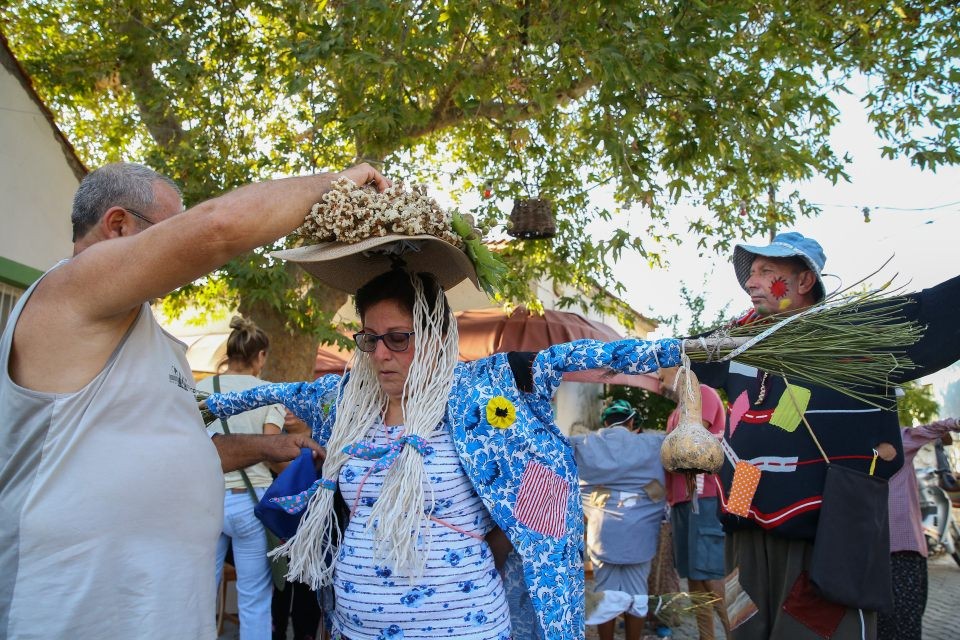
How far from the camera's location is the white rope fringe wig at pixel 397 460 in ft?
7.27

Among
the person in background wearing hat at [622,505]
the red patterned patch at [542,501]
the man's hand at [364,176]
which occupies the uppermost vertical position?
the man's hand at [364,176]

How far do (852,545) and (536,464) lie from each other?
1399 millimetres

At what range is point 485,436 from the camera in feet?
7.66

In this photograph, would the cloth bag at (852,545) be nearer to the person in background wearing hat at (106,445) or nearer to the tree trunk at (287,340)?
the person in background wearing hat at (106,445)

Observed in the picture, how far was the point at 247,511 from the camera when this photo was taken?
15.1ft

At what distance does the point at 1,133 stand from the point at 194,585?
5.43 m

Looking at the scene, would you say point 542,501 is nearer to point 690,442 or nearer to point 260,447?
point 690,442

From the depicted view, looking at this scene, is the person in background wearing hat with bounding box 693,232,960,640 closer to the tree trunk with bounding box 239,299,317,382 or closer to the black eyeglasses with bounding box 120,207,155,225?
the black eyeglasses with bounding box 120,207,155,225

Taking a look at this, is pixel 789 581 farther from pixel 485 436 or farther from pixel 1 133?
pixel 1 133

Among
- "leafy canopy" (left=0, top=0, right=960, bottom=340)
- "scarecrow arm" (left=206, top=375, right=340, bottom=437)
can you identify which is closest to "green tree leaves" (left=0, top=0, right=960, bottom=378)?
"leafy canopy" (left=0, top=0, right=960, bottom=340)

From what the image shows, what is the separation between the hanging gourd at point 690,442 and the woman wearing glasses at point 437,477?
0.12 metres

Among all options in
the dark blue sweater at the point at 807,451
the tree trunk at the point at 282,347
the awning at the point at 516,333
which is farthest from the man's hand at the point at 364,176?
the awning at the point at 516,333

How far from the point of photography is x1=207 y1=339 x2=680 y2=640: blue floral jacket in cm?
225

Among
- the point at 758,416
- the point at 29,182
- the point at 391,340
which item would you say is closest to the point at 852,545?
the point at 758,416
